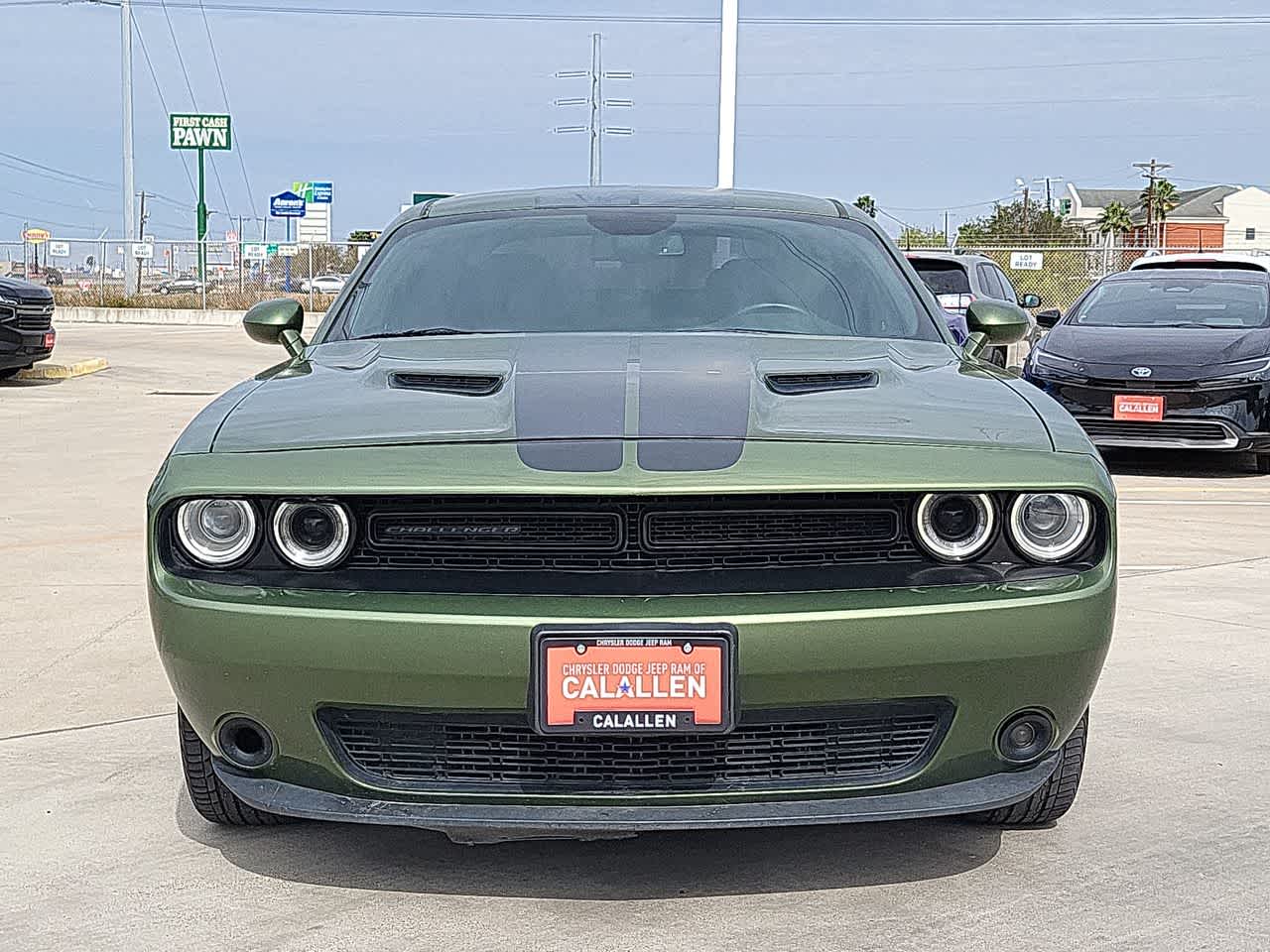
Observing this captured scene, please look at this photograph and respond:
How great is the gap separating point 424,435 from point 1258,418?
8.21 metres

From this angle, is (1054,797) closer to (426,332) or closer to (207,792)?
(207,792)

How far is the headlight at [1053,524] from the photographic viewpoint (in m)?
3.05

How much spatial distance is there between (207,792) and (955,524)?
64.8 inches

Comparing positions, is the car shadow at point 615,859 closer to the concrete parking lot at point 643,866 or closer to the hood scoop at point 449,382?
the concrete parking lot at point 643,866

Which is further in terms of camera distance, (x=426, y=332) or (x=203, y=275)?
(x=203, y=275)

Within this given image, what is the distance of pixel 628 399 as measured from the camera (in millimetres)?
3180

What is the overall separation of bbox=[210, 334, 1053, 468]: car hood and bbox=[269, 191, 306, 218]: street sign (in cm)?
5902

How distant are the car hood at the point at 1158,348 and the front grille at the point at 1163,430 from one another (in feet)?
0.94

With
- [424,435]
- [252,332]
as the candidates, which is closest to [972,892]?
[424,435]

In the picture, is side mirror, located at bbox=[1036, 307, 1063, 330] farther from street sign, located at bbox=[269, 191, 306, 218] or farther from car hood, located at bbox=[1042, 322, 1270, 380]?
→ street sign, located at bbox=[269, 191, 306, 218]

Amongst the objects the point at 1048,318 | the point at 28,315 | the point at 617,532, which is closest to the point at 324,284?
the point at 28,315

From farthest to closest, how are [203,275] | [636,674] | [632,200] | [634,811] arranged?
1. [203,275]
2. [632,200]
3. [634,811]
4. [636,674]

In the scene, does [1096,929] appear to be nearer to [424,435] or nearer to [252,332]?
[424,435]

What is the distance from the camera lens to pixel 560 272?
436 cm
